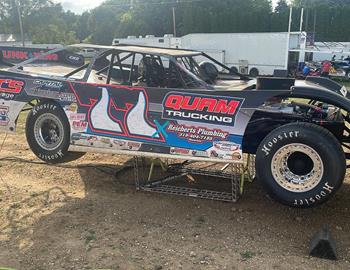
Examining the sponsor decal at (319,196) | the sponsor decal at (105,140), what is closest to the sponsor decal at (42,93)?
the sponsor decal at (105,140)

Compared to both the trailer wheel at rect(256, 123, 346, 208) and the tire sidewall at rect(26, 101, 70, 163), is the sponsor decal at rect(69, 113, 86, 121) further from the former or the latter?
the trailer wheel at rect(256, 123, 346, 208)

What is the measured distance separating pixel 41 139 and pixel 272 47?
2135 cm

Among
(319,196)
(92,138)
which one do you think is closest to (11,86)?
(92,138)

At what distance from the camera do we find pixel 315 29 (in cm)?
4569

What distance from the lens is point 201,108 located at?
454 centimetres

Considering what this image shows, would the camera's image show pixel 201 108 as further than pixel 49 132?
No

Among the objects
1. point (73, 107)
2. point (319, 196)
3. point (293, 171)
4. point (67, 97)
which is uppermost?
point (67, 97)

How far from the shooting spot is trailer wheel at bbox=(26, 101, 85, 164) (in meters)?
5.44

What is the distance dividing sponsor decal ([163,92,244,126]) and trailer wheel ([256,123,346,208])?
1.57 feet

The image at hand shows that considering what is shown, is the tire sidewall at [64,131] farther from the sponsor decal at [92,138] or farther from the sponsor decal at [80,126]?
the sponsor decal at [92,138]

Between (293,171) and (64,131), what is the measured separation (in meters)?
2.88

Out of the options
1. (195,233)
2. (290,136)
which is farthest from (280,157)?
(195,233)

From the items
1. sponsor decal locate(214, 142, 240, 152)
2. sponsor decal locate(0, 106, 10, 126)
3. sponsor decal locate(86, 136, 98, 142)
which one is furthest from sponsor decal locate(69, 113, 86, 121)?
sponsor decal locate(214, 142, 240, 152)

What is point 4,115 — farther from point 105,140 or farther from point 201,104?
point 201,104
